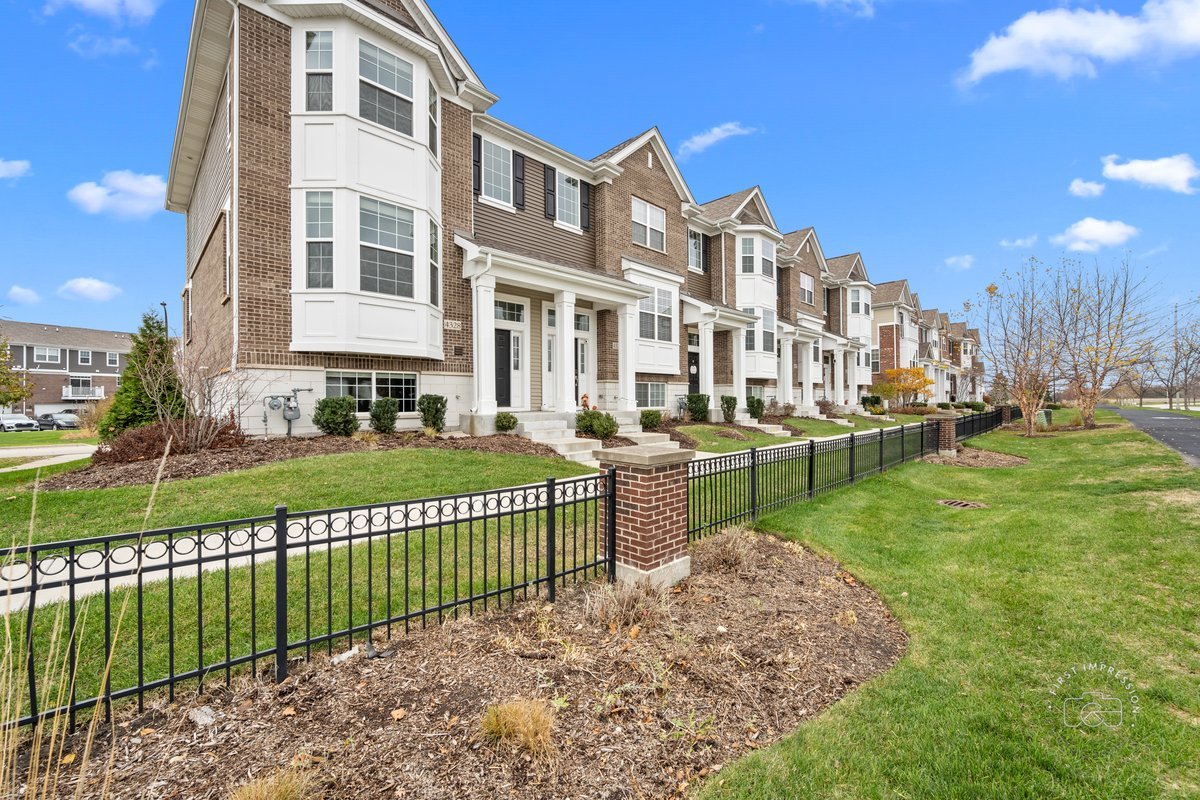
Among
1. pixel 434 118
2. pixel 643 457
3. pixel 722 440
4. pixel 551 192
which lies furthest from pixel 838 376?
pixel 643 457

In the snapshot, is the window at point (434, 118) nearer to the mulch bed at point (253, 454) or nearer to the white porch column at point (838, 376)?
the mulch bed at point (253, 454)

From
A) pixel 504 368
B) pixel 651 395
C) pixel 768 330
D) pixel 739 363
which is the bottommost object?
pixel 651 395

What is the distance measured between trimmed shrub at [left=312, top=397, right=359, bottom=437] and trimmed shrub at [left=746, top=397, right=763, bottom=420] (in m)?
16.5

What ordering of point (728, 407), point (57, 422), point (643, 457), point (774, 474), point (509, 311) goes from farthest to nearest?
point (57, 422) < point (728, 407) < point (509, 311) < point (774, 474) < point (643, 457)

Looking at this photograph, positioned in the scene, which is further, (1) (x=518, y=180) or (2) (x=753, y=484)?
(1) (x=518, y=180)

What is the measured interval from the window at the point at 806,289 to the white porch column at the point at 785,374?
4.77 meters

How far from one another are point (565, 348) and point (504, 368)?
6.44ft

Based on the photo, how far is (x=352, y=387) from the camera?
1153 cm

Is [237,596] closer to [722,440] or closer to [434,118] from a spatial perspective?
[434,118]

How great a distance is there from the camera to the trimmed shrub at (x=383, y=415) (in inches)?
446

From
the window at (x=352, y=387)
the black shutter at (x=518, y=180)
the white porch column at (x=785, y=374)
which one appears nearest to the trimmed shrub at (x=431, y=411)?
the window at (x=352, y=387)

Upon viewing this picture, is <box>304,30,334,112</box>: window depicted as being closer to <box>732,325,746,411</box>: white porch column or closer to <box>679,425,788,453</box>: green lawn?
<box>679,425,788,453</box>: green lawn

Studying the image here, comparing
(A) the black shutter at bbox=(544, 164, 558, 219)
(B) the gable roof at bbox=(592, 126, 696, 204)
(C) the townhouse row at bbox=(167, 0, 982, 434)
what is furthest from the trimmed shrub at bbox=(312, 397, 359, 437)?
(B) the gable roof at bbox=(592, 126, 696, 204)

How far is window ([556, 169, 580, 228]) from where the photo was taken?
16891 millimetres
